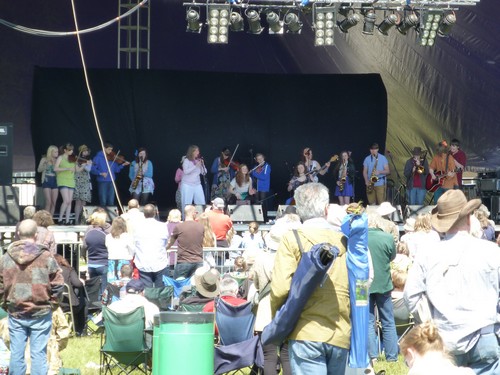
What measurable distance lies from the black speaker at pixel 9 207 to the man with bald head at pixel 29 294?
8628mm

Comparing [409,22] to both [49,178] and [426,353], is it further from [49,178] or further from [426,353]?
[426,353]

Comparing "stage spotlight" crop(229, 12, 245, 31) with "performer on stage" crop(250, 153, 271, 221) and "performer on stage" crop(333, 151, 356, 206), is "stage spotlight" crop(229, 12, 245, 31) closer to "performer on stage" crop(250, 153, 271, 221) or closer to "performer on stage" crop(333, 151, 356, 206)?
"performer on stage" crop(250, 153, 271, 221)

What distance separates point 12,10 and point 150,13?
256 centimetres

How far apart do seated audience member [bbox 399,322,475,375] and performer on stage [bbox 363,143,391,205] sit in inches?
586

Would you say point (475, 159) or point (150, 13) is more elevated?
point (150, 13)

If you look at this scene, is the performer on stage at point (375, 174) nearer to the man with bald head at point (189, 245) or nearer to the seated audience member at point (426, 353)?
the man with bald head at point (189, 245)

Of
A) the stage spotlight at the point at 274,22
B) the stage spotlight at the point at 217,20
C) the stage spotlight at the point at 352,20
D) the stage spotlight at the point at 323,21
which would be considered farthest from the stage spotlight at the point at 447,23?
the stage spotlight at the point at 217,20

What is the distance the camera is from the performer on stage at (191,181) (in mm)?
17453

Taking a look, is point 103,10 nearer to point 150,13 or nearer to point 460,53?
point 150,13

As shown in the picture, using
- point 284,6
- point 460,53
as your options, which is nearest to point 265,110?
point 460,53

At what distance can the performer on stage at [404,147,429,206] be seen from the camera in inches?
713

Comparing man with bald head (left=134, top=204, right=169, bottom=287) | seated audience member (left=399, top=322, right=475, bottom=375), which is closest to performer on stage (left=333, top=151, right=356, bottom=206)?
man with bald head (left=134, top=204, right=169, bottom=287)

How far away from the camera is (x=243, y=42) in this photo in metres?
20.5

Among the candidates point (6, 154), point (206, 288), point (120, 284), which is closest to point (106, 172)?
point (6, 154)
